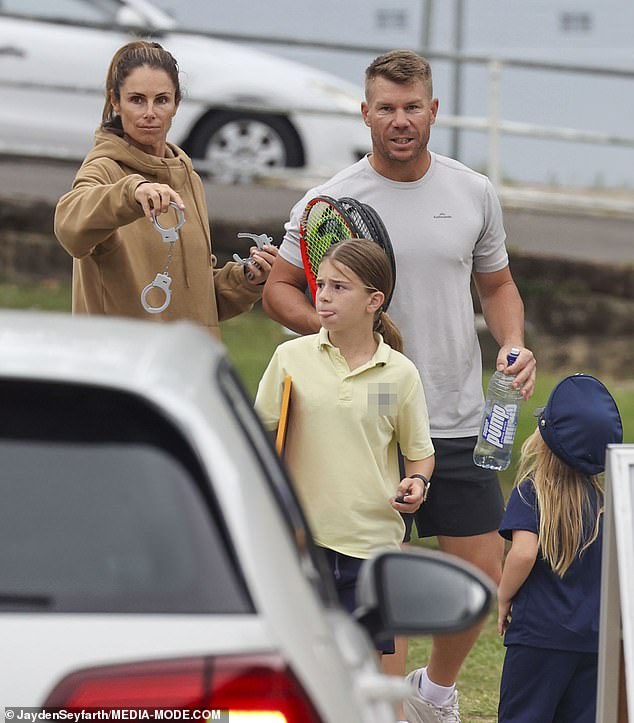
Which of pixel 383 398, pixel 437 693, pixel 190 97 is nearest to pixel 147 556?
pixel 383 398

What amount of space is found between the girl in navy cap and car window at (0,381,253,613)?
7.17ft

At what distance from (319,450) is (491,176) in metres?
8.25

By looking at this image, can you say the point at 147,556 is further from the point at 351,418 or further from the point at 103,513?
the point at 351,418

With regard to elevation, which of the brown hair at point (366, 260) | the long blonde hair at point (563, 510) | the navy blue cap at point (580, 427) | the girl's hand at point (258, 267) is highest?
the brown hair at point (366, 260)

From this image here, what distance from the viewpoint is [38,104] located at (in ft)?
40.5

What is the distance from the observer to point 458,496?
4906 mm

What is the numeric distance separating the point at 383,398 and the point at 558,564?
2.06 ft

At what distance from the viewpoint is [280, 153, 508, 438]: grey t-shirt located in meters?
4.77

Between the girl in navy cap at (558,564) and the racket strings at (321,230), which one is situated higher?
the racket strings at (321,230)

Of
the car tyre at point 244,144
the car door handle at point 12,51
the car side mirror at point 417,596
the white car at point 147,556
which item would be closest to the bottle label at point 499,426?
the car side mirror at point 417,596

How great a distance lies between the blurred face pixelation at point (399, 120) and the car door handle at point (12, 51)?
25.9 feet

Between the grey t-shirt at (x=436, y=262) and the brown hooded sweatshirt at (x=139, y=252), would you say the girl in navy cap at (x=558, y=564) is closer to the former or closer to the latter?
the grey t-shirt at (x=436, y=262)

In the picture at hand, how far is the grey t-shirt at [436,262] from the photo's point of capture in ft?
15.6

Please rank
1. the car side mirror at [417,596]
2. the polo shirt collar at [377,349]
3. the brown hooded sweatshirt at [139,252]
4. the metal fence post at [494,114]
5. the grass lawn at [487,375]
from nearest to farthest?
the car side mirror at [417,596] < the polo shirt collar at [377,349] < the brown hooded sweatshirt at [139,252] < the grass lawn at [487,375] < the metal fence post at [494,114]
